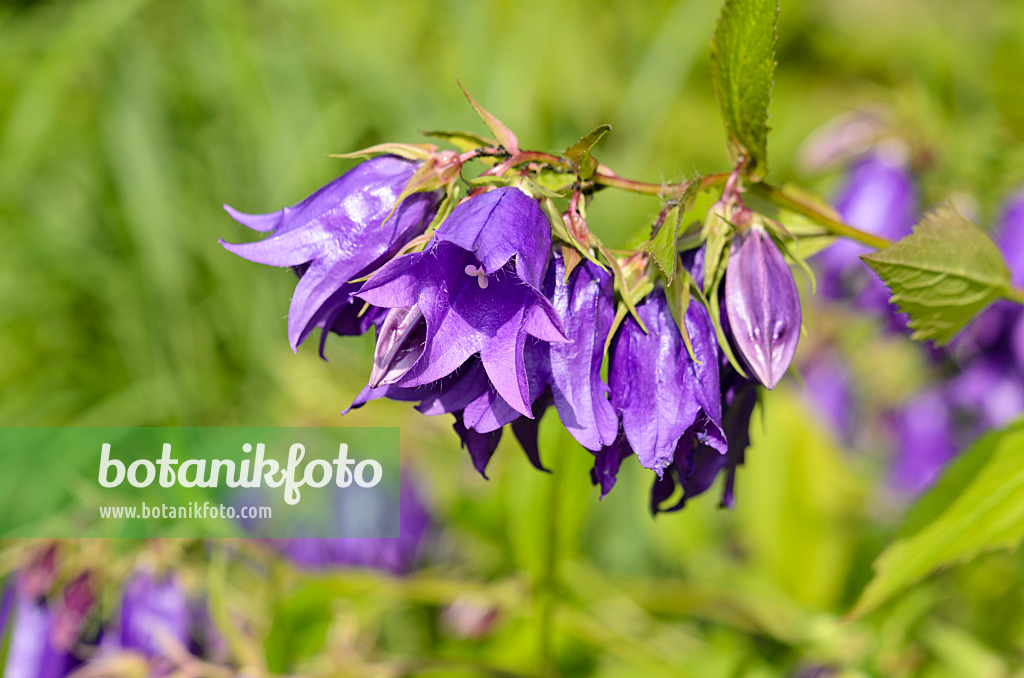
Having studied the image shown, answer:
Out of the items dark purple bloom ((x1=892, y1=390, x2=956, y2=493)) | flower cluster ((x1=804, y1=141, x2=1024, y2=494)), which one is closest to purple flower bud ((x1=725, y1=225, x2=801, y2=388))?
flower cluster ((x1=804, y1=141, x2=1024, y2=494))

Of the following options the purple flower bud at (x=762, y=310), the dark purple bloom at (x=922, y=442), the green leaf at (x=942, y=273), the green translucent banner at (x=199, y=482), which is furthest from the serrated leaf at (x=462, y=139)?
the dark purple bloom at (x=922, y=442)

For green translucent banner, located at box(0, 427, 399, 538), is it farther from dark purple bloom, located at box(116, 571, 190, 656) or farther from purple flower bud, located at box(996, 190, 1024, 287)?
purple flower bud, located at box(996, 190, 1024, 287)

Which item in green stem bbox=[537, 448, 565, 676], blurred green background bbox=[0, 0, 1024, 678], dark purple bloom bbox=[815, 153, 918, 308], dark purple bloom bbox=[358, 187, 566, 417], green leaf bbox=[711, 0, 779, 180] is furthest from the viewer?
dark purple bloom bbox=[815, 153, 918, 308]

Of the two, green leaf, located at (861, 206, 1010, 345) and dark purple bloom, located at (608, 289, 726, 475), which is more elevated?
green leaf, located at (861, 206, 1010, 345)

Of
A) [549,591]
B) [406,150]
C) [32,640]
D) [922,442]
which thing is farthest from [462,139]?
[922,442]

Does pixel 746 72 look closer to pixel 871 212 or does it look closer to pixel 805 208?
pixel 805 208

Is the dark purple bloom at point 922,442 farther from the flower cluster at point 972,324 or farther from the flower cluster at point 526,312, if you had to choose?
the flower cluster at point 526,312
